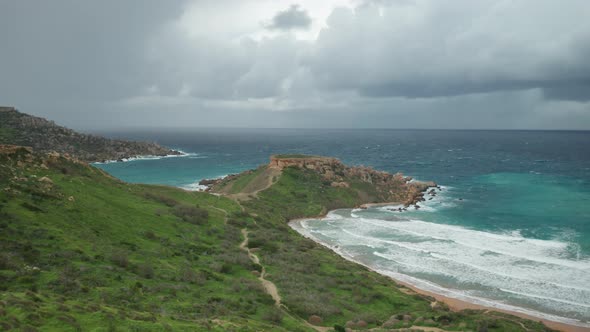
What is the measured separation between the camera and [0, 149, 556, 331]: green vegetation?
23812 mm

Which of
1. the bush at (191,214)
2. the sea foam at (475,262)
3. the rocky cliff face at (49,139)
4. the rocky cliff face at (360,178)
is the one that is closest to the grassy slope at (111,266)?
the bush at (191,214)

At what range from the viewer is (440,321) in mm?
33094

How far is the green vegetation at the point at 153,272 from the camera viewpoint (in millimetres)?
23812

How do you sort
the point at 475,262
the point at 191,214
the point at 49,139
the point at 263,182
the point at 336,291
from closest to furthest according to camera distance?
the point at 336,291 < the point at 475,262 < the point at 191,214 < the point at 263,182 < the point at 49,139

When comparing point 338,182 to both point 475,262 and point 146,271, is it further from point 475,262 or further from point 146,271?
point 146,271

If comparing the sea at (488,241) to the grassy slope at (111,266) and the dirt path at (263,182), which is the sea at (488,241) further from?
the grassy slope at (111,266)

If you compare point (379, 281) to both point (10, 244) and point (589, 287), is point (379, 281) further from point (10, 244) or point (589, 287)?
point (10, 244)

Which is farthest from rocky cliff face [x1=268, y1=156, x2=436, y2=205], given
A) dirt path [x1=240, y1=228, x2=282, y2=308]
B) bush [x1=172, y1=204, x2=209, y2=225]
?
dirt path [x1=240, y1=228, x2=282, y2=308]

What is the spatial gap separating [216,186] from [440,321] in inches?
3563

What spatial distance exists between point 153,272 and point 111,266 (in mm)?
3443

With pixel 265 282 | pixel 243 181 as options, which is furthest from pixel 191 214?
pixel 243 181

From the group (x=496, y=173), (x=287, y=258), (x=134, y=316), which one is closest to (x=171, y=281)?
(x=134, y=316)

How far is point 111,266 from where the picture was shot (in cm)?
3200

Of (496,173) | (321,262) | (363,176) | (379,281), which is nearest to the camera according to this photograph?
(379,281)
